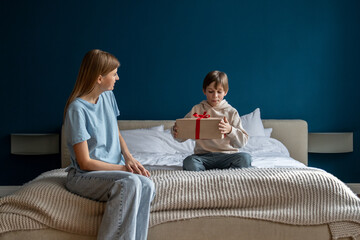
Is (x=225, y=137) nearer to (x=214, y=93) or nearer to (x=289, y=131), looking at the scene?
(x=214, y=93)

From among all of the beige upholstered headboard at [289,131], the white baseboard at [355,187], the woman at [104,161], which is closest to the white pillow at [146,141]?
the beige upholstered headboard at [289,131]

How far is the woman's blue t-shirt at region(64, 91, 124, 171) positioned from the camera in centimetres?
185

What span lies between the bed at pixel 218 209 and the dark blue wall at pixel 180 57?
2.09 meters

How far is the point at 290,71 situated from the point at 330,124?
62cm

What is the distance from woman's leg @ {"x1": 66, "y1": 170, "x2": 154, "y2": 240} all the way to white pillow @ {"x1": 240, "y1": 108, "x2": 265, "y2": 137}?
194cm

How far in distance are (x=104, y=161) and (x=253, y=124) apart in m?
1.92

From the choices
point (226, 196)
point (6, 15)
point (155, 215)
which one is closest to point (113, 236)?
point (155, 215)

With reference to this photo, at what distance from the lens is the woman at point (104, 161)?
1.61 m

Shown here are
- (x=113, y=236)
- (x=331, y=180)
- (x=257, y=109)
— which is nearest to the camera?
(x=113, y=236)

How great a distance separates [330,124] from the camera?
13.0ft

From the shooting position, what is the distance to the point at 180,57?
13.0 feet

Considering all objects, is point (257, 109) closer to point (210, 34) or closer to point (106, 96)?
point (210, 34)

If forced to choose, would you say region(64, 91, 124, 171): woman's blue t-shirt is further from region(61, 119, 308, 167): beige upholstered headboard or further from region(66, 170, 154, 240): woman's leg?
region(61, 119, 308, 167): beige upholstered headboard

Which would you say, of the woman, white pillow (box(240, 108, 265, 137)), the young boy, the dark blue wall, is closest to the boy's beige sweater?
the young boy
